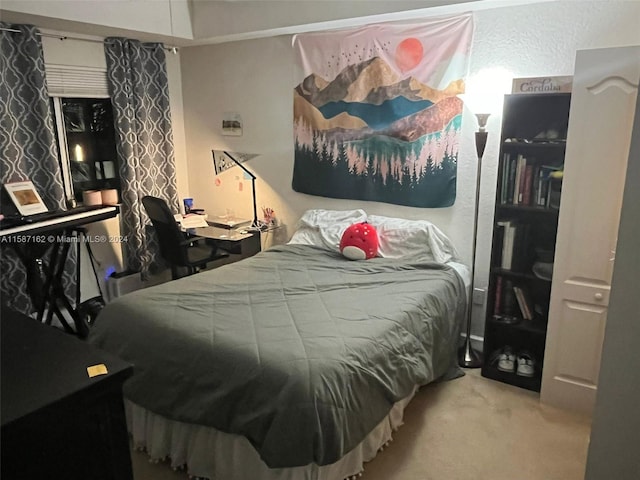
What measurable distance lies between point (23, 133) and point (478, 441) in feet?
11.1

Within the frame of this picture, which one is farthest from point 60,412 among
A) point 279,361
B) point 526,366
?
point 526,366

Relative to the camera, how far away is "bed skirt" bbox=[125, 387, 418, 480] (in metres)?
1.95

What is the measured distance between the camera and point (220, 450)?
2051 mm

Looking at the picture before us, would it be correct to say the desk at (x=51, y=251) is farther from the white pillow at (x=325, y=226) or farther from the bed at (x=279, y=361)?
the white pillow at (x=325, y=226)

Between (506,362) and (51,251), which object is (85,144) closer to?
(51,251)

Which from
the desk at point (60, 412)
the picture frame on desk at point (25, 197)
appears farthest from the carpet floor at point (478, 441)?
the picture frame on desk at point (25, 197)

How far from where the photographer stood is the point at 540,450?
2346 mm

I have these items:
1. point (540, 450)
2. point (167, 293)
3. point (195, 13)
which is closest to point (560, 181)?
point (540, 450)

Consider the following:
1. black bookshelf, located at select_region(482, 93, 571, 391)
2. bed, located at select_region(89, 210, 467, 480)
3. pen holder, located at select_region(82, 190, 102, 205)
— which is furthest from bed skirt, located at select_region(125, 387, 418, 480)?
pen holder, located at select_region(82, 190, 102, 205)

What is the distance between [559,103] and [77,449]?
281 cm

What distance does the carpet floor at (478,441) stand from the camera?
7.25ft

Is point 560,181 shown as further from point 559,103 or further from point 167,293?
point 167,293

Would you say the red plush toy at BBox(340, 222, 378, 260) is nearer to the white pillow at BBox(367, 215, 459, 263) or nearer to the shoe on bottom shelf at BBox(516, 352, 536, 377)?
the white pillow at BBox(367, 215, 459, 263)

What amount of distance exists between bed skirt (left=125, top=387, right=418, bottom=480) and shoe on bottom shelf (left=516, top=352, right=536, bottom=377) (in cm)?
90
